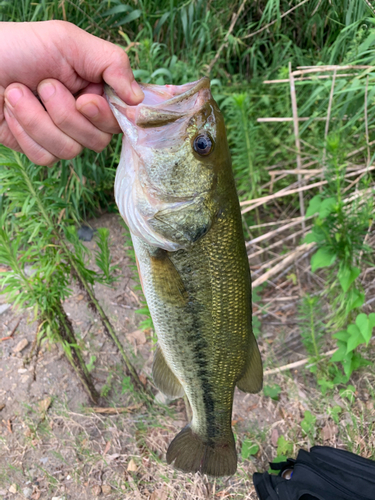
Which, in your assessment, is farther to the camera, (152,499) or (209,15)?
(209,15)

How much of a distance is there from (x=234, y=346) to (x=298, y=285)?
1.94m

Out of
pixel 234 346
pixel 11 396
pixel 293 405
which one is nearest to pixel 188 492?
pixel 293 405

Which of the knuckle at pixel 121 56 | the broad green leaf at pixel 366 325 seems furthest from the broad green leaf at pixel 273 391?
the knuckle at pixel 121 56

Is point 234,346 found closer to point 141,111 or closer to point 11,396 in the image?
point 141,111

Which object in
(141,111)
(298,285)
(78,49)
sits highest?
(78,49)

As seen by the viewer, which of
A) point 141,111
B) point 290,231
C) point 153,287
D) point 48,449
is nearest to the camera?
point 141,111

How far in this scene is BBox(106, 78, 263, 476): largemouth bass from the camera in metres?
1.25

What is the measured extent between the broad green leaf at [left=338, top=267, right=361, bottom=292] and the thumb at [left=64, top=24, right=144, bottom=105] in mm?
1601

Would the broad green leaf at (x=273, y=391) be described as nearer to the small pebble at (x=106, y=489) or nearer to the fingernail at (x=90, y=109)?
the small pebble at (x=106, y=489)

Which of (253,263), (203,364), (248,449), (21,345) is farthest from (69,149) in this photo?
(253,263)

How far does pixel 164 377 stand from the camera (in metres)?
1.77

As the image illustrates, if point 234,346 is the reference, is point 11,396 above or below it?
below

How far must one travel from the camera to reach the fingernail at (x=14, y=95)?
53.8 inches

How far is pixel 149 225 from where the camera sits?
132 centimetres
